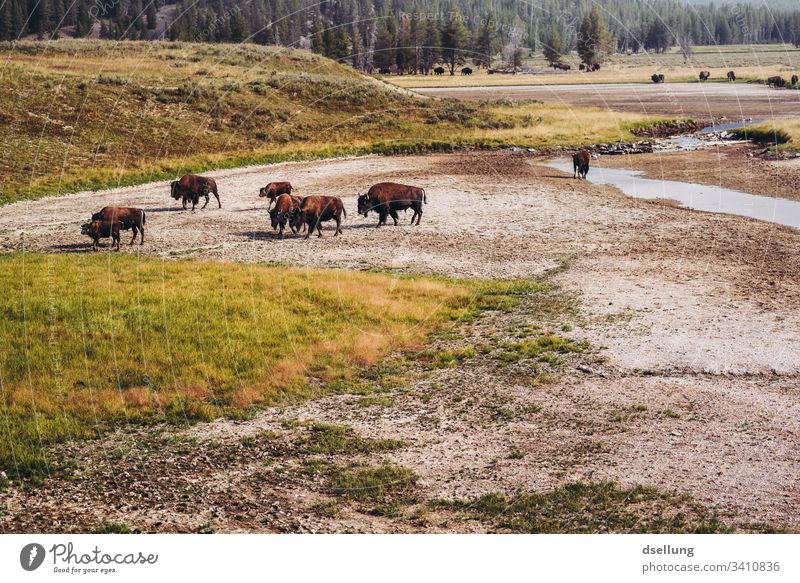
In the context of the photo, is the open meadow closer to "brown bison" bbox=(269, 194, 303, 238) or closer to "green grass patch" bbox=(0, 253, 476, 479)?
"green grass patch" bbox=(0, 253, 476, 479)

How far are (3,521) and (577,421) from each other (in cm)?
985

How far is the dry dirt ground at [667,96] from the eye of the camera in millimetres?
92062

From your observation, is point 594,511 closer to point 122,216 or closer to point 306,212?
point 306,212

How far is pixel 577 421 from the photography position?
15.7 metres

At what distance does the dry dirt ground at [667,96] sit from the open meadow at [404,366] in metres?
50.6

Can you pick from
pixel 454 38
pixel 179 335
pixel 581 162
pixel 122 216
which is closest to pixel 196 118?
pixel 581 162

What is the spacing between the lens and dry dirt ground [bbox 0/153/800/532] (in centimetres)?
1228

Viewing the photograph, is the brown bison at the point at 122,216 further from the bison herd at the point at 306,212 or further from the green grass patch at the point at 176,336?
the green grass patch at the point at 176,336

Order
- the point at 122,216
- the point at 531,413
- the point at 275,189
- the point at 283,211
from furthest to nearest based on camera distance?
the point at 275,189, the point at 283,211, the point at 122,216, the point at 531,413

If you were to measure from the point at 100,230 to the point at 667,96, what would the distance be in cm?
9650

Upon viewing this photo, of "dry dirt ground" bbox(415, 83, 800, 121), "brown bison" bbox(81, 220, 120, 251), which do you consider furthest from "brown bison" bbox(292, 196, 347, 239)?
"dry dirt ground" bbox(415, 83, 800, 121)

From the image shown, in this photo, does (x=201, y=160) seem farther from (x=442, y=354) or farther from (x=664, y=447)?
(x=664, y=447)

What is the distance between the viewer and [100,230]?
102ft

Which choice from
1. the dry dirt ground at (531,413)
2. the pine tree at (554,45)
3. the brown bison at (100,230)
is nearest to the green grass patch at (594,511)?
the dry dirt ground at (531,413)
